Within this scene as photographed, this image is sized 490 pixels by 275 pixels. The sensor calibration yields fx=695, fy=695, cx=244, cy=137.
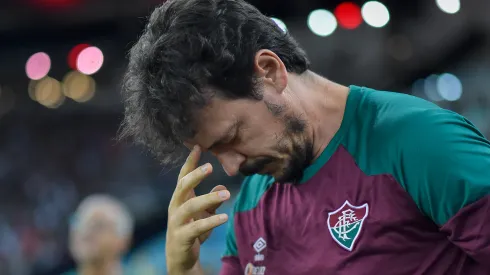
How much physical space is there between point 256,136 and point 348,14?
7.78 m

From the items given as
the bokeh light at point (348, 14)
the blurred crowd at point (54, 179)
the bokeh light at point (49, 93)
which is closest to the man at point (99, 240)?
the blurred crowd at point (54, 179)

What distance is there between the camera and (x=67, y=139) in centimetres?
1455

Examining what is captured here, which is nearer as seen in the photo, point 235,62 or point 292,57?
point 235,62

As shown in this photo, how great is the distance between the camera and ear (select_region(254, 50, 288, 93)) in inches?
60.6

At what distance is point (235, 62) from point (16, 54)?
1219 centimetres

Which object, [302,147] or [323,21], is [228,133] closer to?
[302,147]

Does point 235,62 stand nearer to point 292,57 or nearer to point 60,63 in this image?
point 292,57

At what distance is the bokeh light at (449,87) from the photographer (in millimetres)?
11859

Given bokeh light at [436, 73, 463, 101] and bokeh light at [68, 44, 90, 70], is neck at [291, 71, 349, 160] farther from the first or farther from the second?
bokeh light at [68, 44, 90, 70]

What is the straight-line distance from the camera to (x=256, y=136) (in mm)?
1530

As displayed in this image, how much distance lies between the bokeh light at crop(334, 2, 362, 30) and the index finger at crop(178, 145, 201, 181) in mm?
7478

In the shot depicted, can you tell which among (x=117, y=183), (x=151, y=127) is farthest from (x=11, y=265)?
(x=151, y=127)

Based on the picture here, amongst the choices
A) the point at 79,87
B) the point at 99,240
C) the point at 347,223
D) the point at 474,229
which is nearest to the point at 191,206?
the point at 347,223

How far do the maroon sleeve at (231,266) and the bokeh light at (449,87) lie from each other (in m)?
10.3
